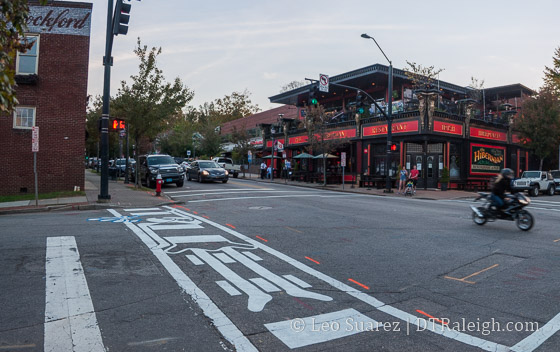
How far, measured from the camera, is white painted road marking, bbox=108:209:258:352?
3898mm

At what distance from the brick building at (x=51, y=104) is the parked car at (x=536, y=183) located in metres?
26.3

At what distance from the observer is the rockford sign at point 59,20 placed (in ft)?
59.8

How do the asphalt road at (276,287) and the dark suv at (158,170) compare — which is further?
the dark suv at (158,170)

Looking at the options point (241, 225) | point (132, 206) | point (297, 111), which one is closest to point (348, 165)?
point (297, 111)

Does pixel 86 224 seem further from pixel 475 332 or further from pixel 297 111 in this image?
pixel 297 111

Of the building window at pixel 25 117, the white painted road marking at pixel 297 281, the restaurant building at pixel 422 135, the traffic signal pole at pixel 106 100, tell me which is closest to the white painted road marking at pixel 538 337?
the white painted road marking at pixel 297 281

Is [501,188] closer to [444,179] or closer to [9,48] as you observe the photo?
[9,48]

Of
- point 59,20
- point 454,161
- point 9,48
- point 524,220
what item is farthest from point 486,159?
point 9,48

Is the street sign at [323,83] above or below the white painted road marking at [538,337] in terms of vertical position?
above

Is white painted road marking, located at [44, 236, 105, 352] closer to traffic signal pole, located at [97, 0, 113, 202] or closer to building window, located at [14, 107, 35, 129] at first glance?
traffic signal pole, located at [97, 0, 113, 202]

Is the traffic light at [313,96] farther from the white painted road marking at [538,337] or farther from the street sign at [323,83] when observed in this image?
the white painted road marking at [538,337]

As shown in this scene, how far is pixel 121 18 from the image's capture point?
14.1 m

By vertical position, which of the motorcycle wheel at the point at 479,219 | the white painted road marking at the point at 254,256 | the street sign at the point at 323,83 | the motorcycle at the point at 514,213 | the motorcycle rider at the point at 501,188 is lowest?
the white painted road marking at the point at 254,256

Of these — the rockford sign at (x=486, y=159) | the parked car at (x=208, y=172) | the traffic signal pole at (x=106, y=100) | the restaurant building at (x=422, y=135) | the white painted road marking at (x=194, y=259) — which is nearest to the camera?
the white painted road marking at (x=194, y=259)
